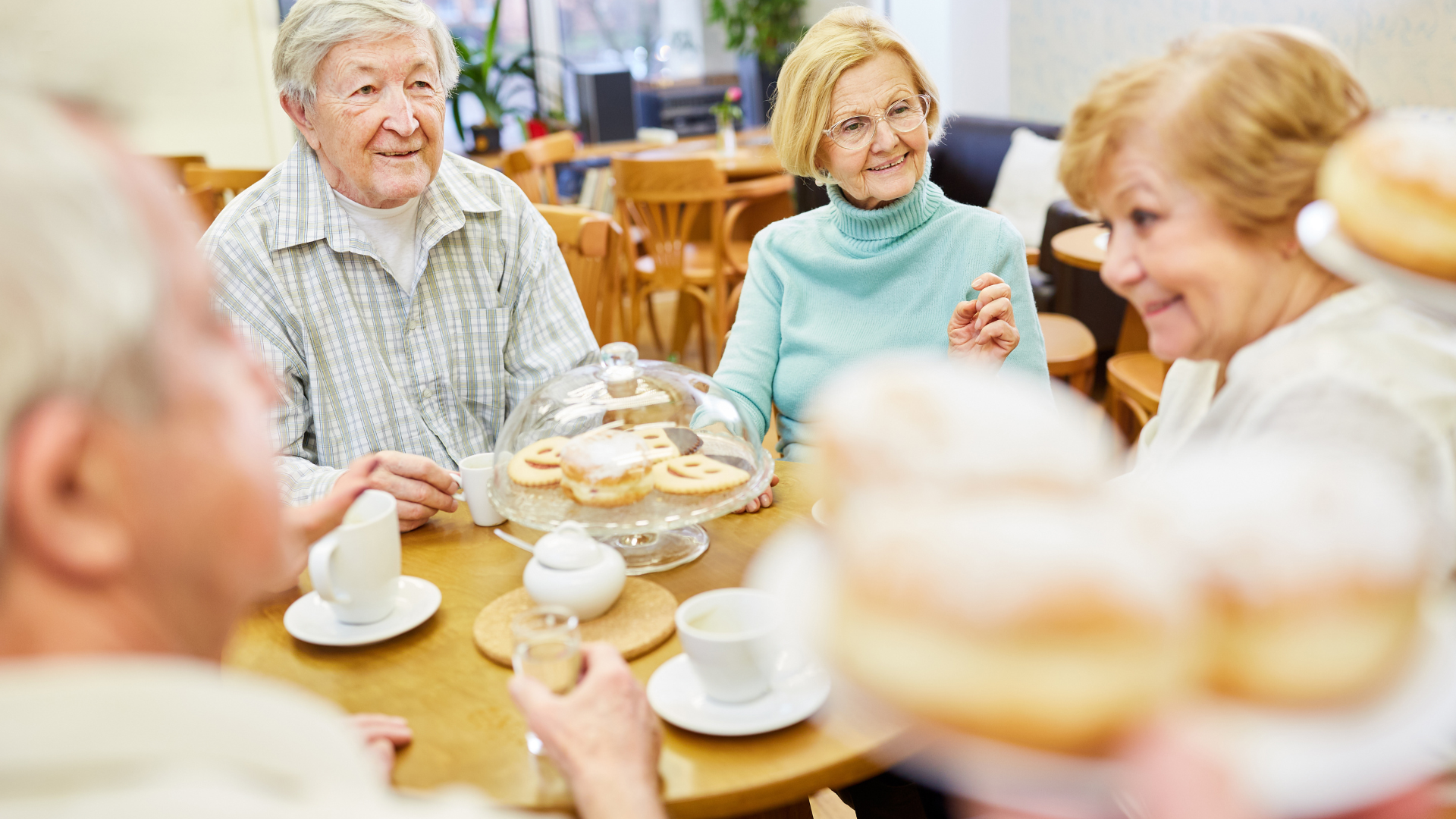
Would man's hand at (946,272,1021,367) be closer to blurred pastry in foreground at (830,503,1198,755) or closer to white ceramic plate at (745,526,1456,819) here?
white ceramic plate at (745,526,1456,819)

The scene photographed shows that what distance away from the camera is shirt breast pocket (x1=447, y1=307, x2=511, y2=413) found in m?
1.80

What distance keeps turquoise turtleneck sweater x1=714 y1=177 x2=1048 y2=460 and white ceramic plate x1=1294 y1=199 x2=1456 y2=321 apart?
113 centimetres

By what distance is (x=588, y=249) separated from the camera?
92.5 inches

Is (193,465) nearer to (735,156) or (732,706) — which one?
(732,706)

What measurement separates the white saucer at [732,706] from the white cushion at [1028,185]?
3.88 meters

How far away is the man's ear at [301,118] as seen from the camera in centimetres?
176

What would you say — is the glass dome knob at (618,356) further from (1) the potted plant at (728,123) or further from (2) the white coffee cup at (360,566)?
(1) the potted plant at (728,123)

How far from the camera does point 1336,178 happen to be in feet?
2.04

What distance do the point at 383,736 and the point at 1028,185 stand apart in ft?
13.9

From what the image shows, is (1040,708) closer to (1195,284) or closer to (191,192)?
(1195,284)

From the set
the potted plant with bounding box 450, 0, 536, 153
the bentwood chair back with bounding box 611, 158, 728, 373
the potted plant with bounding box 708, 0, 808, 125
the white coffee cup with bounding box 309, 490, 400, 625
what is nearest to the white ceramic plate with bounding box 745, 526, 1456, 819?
the white coffee cup with bounding box 309, 490, 400, 625

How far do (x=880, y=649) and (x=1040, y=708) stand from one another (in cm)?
6

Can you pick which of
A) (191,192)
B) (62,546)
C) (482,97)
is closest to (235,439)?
(62,546)

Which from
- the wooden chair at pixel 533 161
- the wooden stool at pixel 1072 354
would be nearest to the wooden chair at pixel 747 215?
the wooden chair at pixel 533 161
